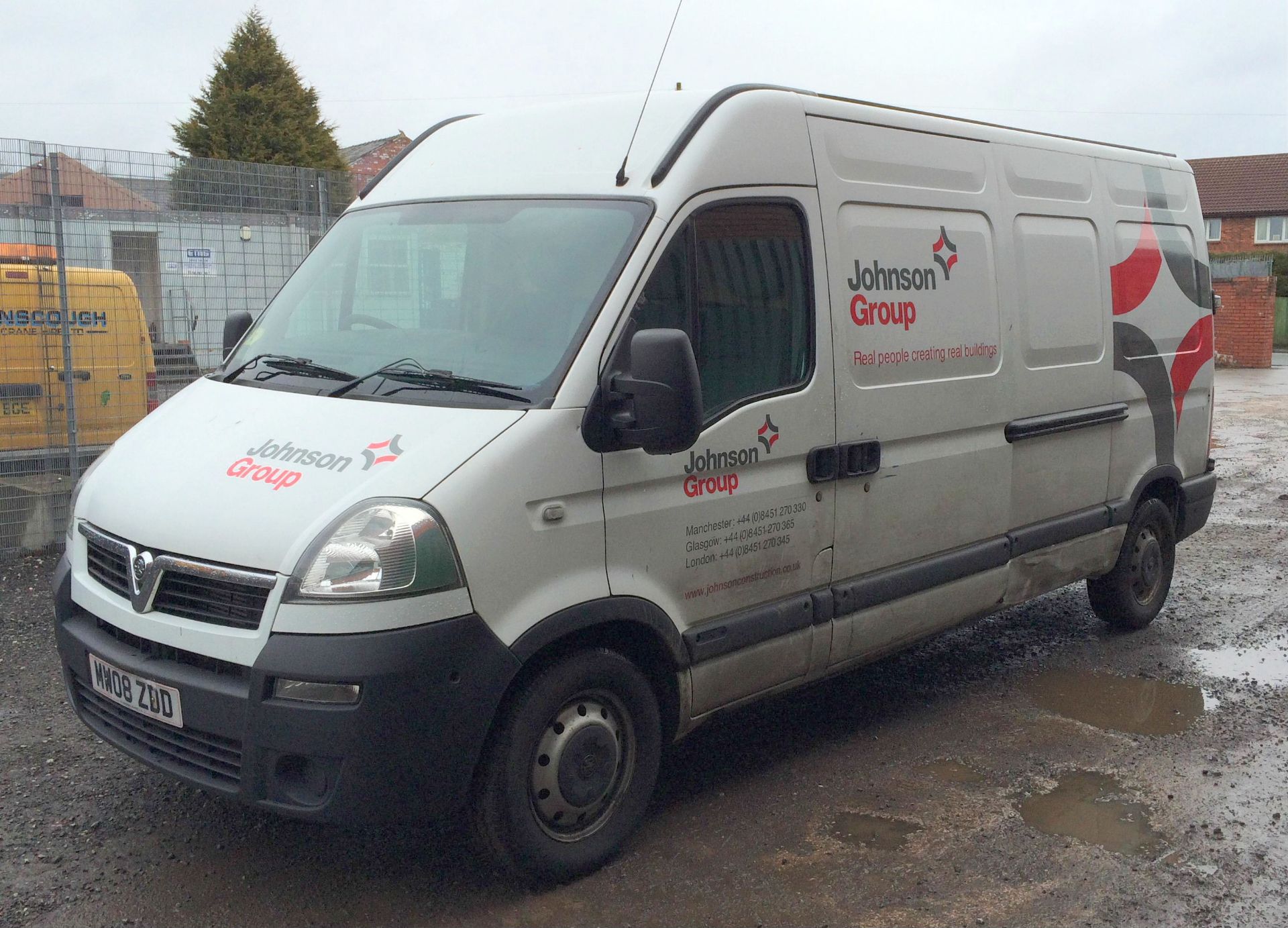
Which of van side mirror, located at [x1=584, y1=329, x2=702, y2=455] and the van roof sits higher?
the van roof

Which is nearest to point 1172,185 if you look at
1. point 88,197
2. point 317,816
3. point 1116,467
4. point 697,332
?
point 1116,467

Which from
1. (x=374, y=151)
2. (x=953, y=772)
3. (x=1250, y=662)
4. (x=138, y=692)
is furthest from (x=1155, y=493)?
(x=374, y=151)

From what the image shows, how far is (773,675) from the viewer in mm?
4508

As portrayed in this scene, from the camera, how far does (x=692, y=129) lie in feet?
13.5

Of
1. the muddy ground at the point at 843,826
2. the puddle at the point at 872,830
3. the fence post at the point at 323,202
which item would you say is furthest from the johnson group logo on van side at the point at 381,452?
the fence post at the point at 323,202

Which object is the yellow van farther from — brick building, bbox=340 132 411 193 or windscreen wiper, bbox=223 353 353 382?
brick building, bbox=340 132 411 193

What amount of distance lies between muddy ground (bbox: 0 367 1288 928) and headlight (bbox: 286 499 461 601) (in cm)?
108

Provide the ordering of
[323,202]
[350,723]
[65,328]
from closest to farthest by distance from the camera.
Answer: [350,723], [65,328], [323,202]

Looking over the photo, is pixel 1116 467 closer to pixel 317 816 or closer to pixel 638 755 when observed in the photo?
pixel 638 755

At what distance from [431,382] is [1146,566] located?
471cm

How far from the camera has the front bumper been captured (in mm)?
3293

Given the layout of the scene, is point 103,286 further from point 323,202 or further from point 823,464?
point 823,464

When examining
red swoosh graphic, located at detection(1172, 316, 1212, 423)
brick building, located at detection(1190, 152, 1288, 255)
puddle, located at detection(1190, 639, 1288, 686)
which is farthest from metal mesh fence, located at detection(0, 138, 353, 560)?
brick building, located at detection(1190, 152, 1288, 255)

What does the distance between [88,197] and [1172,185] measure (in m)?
6.85
